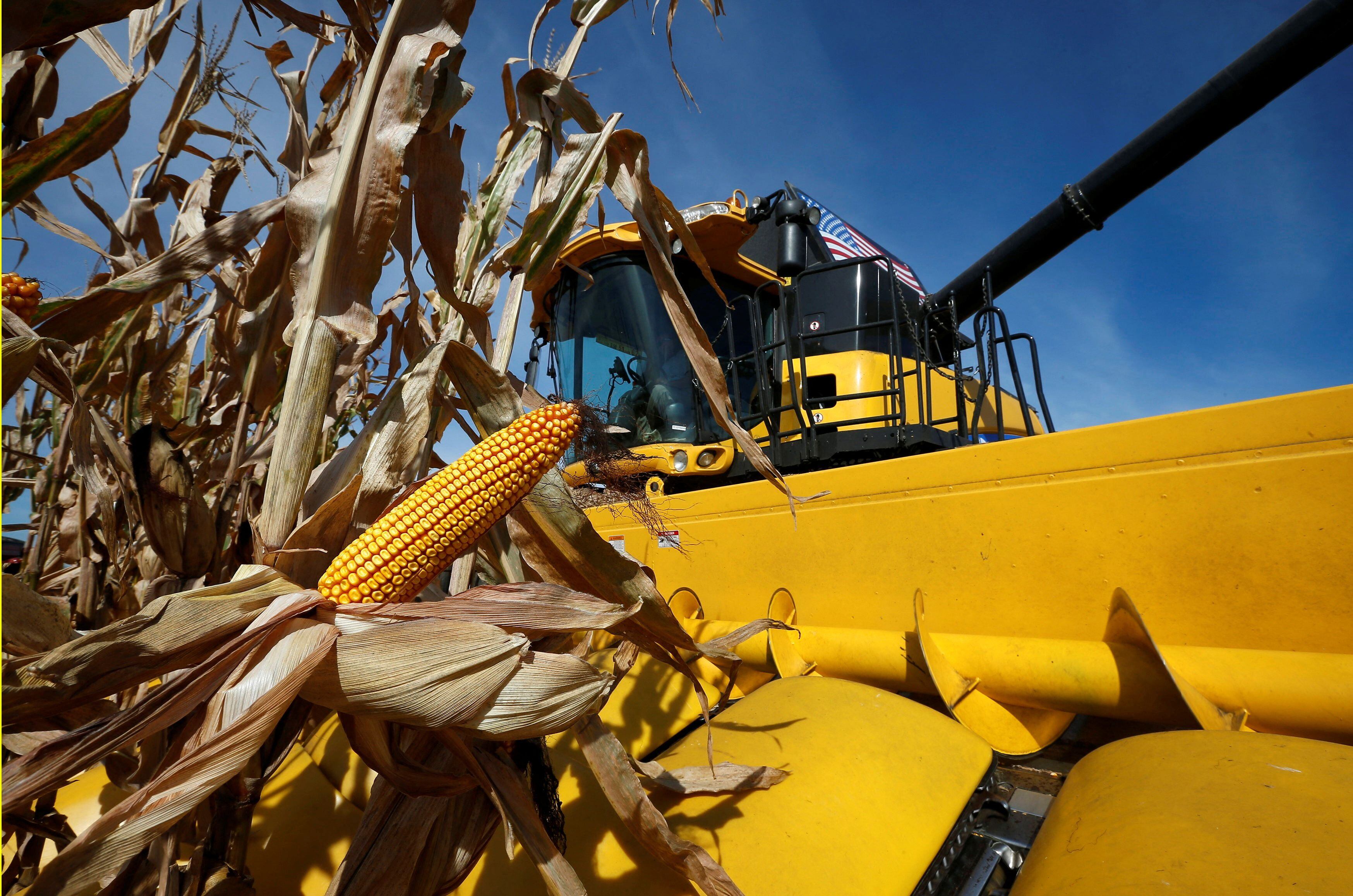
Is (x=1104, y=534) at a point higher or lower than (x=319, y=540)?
lower

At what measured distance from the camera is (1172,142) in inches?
132

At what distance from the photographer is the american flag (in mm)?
5301

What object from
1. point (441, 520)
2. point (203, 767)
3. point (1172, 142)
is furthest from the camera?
point (1172, 142)

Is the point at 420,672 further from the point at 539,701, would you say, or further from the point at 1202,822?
the point at 1202,822

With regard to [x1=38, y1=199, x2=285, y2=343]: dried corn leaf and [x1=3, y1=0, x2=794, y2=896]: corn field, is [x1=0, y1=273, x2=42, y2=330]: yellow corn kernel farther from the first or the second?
[x1=38, y1=199, x2=285, y2=343]: dried corn leaf

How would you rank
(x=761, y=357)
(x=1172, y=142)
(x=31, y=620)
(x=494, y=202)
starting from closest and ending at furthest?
(x=31, y=620)
(x=494, y=202)
(x=761, y=357)
(x=1172, y=142)

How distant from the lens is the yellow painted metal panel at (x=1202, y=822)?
2.48 ft

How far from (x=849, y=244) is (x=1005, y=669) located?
15.6ft

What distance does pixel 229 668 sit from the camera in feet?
2.31

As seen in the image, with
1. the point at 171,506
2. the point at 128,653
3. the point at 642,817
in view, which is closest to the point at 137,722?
the point at 128,653

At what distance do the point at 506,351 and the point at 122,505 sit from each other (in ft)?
3.68

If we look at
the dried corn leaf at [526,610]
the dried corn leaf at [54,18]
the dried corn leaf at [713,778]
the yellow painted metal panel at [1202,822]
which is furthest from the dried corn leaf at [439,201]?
the yellow painted metal panel at [1202,822]

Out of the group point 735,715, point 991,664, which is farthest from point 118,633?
point 991,664

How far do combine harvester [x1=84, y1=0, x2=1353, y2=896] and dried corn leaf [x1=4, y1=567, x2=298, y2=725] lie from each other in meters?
0.61
